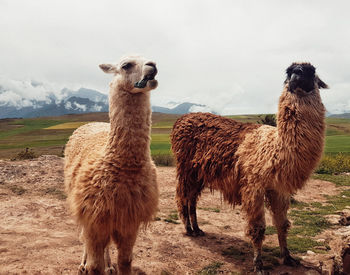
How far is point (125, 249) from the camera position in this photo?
327 centimetres

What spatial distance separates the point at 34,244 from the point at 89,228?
8.11 feet

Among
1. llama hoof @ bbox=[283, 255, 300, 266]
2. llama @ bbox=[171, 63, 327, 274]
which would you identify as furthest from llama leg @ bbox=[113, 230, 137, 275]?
llama hoof @ bbox=[283, 255, 300, 266]

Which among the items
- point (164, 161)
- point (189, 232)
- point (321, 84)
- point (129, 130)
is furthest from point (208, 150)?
point (164, 161)

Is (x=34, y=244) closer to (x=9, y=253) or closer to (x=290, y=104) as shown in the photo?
(x=9, y=253)

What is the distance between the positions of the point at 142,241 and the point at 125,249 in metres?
2.19

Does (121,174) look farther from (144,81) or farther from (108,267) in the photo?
(108,267)

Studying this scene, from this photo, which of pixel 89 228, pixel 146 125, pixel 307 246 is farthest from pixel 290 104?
pixel 89 228

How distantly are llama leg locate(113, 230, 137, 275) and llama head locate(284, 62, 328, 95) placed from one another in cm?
323

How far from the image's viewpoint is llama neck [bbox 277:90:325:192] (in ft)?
12.8

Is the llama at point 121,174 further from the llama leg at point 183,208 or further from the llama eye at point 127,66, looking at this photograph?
the llama leg at point 183,208

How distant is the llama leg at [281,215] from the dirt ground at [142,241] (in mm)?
167

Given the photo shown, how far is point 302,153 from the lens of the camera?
3.90 meters

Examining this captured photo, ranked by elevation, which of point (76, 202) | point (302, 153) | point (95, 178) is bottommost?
point (76, 202)

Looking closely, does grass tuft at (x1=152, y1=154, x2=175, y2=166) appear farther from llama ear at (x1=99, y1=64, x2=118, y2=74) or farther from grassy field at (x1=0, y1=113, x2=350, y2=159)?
llama ear at (x1=99, y1=64, x2=118, y2=74)
